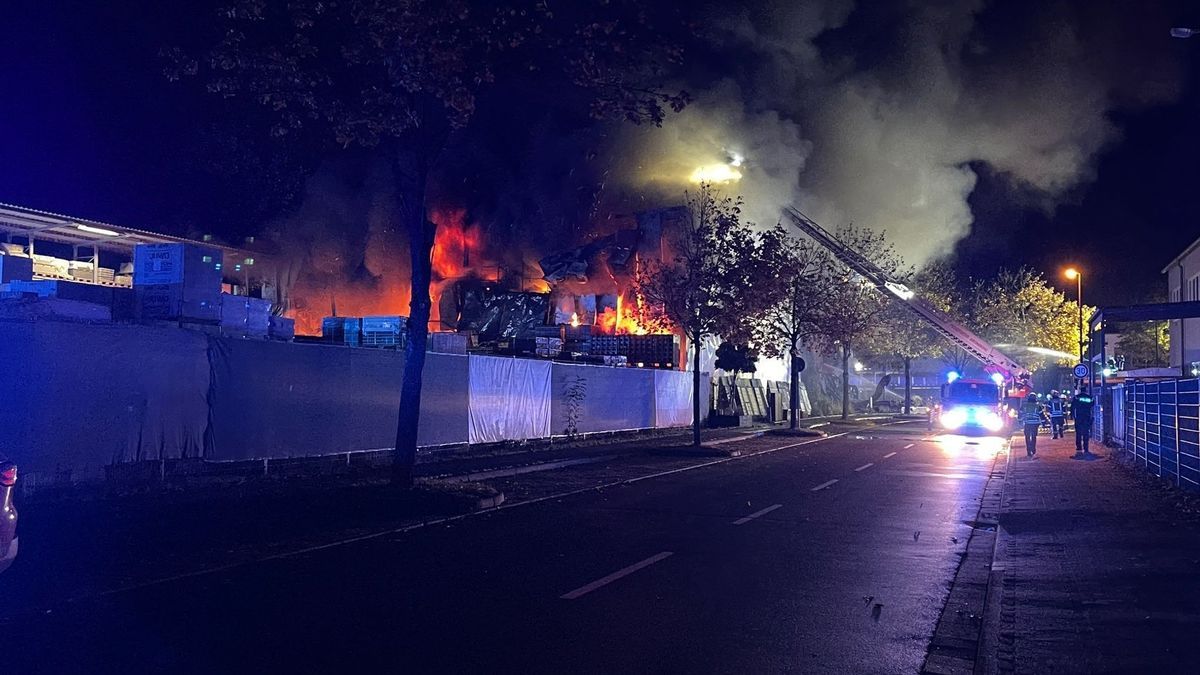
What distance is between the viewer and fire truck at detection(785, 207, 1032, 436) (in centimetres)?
3197

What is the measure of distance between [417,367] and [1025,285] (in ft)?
151

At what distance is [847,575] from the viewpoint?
26.1 ft

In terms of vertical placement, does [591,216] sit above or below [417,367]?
above

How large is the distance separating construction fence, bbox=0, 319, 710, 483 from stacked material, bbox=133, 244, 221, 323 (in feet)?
2.82

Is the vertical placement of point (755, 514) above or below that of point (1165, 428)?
below

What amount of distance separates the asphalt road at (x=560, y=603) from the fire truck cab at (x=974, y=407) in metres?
21.8

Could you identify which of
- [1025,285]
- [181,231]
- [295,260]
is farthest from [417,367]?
[1025,285]

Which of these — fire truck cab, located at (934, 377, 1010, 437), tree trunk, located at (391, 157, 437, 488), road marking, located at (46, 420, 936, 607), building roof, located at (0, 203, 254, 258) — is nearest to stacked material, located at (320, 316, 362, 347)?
building roof, located at (0, 203, 254, 258)

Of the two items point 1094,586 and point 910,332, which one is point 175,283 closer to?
point 1094,586

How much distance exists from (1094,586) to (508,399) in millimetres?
14924

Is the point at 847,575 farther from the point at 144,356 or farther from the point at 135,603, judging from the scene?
the point at 144,356

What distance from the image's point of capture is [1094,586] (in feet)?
24.2

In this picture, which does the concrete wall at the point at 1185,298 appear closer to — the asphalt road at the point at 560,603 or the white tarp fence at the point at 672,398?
the white tarp fence at the point at 672,398

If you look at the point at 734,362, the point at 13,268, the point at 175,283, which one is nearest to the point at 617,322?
the point at 734,362
